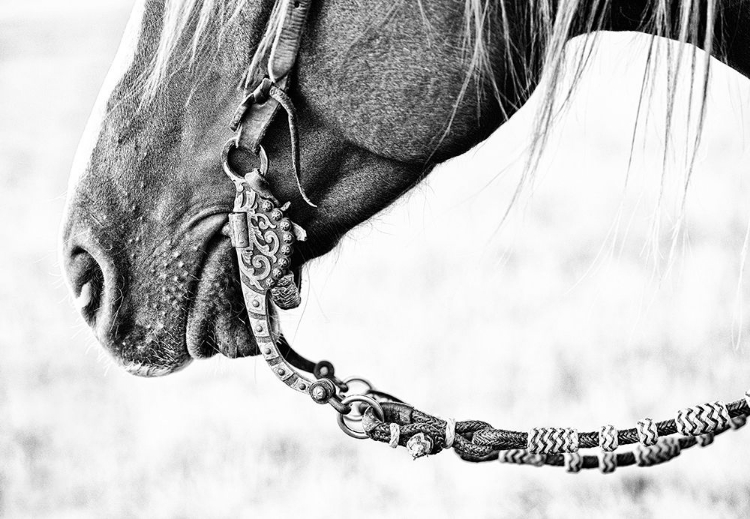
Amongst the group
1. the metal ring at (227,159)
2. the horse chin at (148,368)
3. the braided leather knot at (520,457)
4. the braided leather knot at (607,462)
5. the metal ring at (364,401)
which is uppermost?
the metal ring at (227,159)

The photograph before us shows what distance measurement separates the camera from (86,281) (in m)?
1.17

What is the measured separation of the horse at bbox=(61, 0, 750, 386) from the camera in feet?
3.43

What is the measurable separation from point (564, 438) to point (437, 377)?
1.74 m

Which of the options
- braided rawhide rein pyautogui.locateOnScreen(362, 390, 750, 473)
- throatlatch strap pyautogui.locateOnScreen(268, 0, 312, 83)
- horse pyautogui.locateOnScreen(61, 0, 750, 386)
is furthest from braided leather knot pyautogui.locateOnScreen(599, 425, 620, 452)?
throatlatch strap pyautogui.locateOnScreen(268, 0, 312, 83)

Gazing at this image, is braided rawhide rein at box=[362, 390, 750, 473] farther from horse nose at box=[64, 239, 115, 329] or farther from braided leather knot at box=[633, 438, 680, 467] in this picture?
horse nose at box=[64, 239, 115, 329]

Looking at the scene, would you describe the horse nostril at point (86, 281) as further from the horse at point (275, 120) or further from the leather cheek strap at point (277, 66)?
the leather cheek strap at point (277, 66)

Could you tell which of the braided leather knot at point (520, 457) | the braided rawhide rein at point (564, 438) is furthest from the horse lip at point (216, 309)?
the braided leather knot at point (520, 457)

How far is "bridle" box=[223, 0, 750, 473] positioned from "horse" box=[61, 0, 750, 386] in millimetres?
22

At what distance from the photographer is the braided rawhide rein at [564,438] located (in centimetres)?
107

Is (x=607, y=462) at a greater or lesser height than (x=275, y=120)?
lesser

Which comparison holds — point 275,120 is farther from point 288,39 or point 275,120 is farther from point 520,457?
point 520,457

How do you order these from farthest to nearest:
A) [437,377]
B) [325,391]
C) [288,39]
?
[437,377] < [325,391] < [288,39]

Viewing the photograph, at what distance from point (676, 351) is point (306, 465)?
4.34ft

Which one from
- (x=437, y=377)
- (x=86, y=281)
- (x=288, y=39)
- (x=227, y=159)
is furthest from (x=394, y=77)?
(x=437, y=377)
